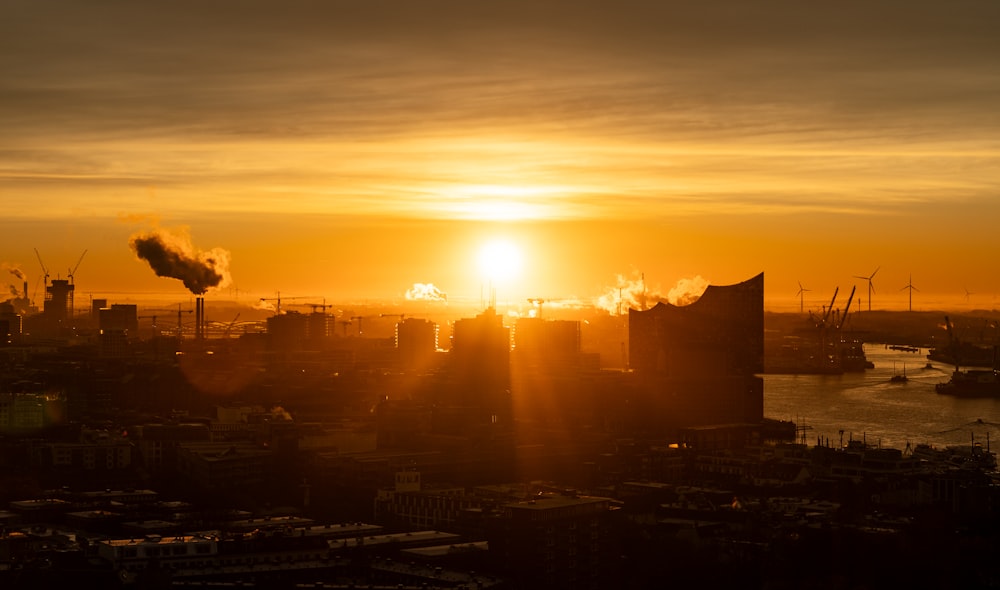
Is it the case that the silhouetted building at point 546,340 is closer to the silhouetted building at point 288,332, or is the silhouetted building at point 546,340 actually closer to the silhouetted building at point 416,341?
the silhouetted building at point 416,341

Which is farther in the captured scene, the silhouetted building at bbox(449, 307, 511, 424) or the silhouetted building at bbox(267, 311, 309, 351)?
the silhouetted building at bbox(267, 311, 309, 351)

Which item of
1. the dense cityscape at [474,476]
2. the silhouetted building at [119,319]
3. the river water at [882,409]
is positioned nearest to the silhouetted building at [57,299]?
the silhouetted building at [119,319]

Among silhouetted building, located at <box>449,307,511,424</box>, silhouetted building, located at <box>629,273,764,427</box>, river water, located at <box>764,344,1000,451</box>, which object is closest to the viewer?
river water, located at <box>764,344,1000,451</box>

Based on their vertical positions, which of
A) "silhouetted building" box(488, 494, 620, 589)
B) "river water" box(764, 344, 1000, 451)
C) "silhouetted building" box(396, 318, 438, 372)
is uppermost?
"silhouetted building" box(396, 318, 438, 372)

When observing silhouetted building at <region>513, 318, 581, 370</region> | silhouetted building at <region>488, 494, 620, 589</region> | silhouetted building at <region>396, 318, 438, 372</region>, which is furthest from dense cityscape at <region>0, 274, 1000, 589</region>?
silhouetted building at <region>396, 318, 438, 372</region>

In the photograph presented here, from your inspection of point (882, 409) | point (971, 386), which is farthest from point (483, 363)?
point (971, 386)

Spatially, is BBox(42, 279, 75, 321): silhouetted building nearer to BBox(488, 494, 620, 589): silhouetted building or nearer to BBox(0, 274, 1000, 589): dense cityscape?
BBox(0, 274, 1000, 589): dense cityscape
